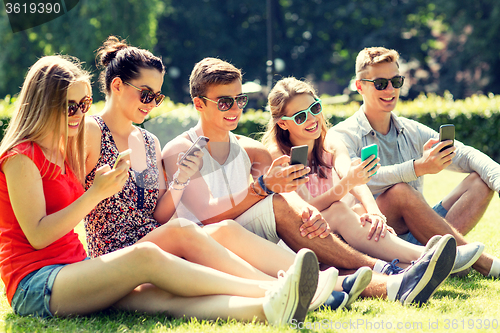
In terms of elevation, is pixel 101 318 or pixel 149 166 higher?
pixel 149 166

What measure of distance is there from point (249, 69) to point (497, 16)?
14259mm

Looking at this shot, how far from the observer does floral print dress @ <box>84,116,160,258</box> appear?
323 cm

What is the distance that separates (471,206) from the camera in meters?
4.05

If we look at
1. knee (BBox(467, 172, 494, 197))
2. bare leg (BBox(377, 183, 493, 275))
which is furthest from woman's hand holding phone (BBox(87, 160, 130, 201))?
knee (BBox(467, 172, 494, 197))

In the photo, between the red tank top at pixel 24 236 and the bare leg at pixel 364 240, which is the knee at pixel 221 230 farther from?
the red tank top at pixel 24 236

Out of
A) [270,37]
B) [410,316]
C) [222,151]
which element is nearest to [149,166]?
[222,151]

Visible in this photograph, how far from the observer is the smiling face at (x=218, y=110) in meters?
3.74

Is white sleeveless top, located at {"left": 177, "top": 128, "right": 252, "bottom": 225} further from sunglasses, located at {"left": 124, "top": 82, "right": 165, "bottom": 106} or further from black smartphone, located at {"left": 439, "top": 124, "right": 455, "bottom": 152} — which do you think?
black smartphone, located at {"left": 439, "top": 124, "right": 455, "bottom": 152}

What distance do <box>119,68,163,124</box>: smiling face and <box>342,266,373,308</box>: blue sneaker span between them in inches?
71.8

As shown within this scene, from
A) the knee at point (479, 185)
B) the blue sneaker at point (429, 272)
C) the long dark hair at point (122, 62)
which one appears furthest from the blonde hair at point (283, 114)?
the blue sneaker at point (429, 272)

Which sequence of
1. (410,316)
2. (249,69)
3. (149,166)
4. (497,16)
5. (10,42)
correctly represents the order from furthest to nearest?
(249,69), (10,42), (497,16), (149,166), (410,316)

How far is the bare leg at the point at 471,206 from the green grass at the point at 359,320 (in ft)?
2.81

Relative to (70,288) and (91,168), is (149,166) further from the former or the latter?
(70,288)

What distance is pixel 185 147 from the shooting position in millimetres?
3580
